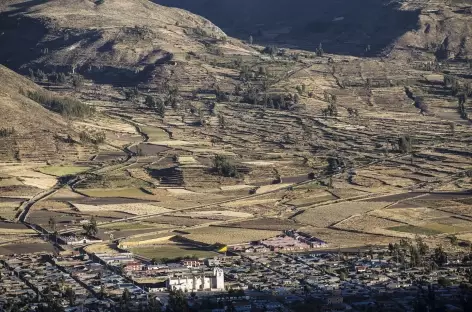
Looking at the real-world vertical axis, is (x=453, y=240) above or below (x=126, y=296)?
below

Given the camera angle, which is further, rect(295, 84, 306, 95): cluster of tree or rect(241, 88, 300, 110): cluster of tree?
rect(295, 84, 306, 95): cluster of tree

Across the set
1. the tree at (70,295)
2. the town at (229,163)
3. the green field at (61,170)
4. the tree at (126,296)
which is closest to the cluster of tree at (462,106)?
the town at (229,163)

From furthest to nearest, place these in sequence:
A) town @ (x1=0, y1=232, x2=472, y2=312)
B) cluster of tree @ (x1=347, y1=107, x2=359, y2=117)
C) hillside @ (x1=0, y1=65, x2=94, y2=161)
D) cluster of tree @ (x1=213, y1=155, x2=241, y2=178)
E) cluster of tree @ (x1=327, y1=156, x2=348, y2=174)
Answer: cluster of tree @ (x1=347, y1=107, x2=359, y2=117) < hillside @ (x1=0, y1=65, x2=94, y2=161) < cluster of tree @ (x1=327, y1=156, x2=348, y2=174) < cluster of tree @ (x1=213, y1=155, x2=241, y2=178) < town @ (x1=0, y1=232, x2=472, y2=312)

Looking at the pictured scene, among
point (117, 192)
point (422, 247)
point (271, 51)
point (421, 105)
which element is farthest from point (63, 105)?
point (422, 247)

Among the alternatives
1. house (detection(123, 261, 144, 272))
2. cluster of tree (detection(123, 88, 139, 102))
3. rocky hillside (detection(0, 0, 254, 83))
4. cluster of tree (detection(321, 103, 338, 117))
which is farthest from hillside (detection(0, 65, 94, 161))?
rocky hillside (detection(0, 0, 254, 83))

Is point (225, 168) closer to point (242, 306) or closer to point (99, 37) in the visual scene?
point (242, 306)

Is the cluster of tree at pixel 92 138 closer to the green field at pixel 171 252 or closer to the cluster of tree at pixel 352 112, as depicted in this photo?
the cluster of tree at pixel 352 112

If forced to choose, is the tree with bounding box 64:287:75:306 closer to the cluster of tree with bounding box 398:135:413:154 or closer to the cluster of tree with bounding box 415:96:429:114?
the cluster of tree with bounding box 398:135:413:154
